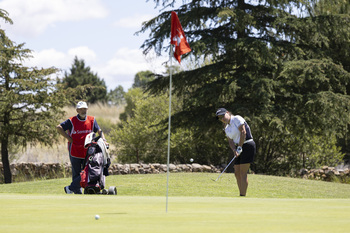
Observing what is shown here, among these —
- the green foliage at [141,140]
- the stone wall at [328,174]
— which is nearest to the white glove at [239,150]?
the stone wall at [328,174]

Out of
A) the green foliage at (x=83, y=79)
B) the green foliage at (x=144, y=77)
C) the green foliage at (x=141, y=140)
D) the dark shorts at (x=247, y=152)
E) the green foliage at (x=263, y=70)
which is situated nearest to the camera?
the dark shorts at (x=247, y=152)

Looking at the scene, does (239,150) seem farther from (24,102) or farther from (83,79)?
(83,79)

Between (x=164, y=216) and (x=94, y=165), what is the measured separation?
19.1ft

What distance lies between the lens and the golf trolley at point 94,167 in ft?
35.5

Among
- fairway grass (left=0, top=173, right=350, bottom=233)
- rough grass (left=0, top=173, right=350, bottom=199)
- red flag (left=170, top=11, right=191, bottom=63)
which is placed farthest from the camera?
rough grass (left=0, top=173, right=350, bottom=199)

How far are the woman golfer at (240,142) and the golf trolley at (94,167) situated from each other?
2.35 meters

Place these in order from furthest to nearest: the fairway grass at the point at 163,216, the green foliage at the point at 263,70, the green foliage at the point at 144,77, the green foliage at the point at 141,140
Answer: the green foliage at the point at 141,140 → the green foliage at the point at 144,77 → the green foliage at the point at 263,70 → the fairway grass at the point at 163,216

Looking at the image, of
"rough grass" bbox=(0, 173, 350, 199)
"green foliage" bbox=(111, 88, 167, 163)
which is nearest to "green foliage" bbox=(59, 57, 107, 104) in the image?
"green foliage" bbox=(111, 88, 167, 163)

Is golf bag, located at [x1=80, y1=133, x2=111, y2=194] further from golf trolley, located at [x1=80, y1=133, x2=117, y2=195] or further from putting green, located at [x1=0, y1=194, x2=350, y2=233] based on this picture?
putting green, located at [x1=0, y1=194, x2=350, y2=233]

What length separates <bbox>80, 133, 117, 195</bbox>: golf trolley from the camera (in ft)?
35.5

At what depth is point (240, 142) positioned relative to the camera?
10.8 m

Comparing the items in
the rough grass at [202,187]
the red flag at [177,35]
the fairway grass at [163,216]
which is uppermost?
the red flag at [177,35]

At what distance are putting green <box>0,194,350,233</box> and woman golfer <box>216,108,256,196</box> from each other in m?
3.93

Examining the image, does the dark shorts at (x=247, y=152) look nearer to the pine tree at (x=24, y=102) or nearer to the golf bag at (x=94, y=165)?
the golf bag at (x=94, y=165)
